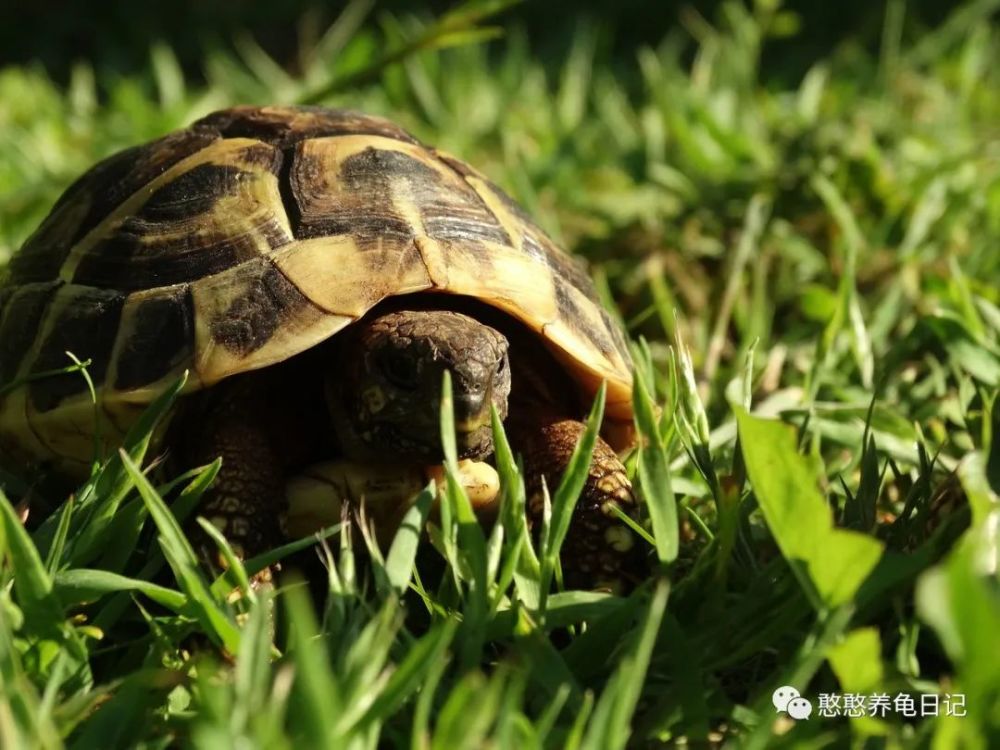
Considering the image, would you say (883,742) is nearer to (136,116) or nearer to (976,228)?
(976,228)

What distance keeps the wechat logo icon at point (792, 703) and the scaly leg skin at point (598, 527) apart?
1.27 ft

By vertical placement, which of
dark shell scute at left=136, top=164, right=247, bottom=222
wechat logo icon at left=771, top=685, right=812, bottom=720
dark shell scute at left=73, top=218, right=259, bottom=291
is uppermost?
dark shell scute at left=136, top=164, right=247, bottom=222

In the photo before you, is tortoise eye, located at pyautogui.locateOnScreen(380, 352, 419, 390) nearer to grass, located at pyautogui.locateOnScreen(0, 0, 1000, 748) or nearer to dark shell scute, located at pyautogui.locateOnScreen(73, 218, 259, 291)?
grass, located at pyautogui.locateOnScreen(0, 0, 1000, 748)

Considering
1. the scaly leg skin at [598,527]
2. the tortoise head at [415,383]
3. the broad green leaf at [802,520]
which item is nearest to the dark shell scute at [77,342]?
the tortoise head at [415,383]

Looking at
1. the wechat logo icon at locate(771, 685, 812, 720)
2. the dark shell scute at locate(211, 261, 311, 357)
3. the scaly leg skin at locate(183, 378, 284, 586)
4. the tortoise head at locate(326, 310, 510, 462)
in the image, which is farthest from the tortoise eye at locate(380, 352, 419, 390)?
the wechat logo icon at locate(771, 685, 812, 720)

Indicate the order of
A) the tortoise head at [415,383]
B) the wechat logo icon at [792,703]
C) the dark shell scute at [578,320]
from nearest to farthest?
1. the wechat logo icon at [792,703]
2. the tortoise head at [415,383]
3. the dark shell scute at [578,320]

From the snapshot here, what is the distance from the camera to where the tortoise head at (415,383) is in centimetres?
173

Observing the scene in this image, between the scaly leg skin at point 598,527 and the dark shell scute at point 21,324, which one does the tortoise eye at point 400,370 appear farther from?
the dark shell scute at point 21,324

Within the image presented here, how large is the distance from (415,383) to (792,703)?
75cm

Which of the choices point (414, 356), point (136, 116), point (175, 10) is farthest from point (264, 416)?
point (175, 10)

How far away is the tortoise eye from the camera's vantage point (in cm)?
179

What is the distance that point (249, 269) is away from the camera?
1911 mm

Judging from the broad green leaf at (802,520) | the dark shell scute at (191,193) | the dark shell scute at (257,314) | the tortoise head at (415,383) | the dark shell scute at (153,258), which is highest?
the dark shell scute at (191,193)

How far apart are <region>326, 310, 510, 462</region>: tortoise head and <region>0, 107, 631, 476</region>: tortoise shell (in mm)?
74
